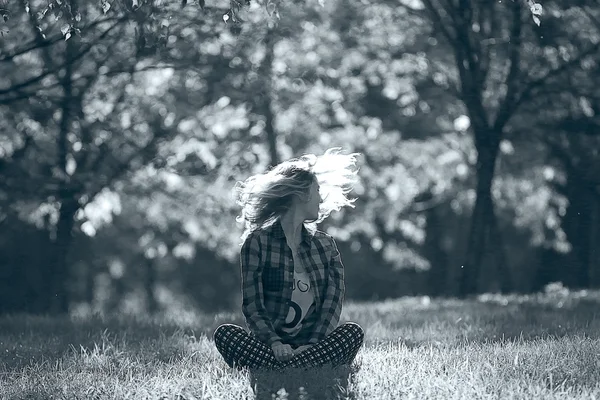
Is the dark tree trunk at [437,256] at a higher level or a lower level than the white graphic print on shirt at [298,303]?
lower

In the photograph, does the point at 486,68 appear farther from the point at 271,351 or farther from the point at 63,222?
the point at 271,351

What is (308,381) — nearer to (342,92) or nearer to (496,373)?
(496,373)

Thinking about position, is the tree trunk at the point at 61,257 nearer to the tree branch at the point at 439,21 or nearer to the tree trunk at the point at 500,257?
the tree branch at the point at 439,21

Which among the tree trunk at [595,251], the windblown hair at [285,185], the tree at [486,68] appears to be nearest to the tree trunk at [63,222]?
the tree at [486,68]

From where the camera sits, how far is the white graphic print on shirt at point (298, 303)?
5.34 metres

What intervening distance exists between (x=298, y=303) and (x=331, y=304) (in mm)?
220

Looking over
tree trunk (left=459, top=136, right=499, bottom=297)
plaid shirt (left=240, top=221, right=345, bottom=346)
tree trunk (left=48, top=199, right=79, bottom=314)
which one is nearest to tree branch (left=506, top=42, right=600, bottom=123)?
tree trunk (left=459, top=136, right=499, bottom=297)

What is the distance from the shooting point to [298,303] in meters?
5.38

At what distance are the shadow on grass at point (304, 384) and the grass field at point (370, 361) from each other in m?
0.01

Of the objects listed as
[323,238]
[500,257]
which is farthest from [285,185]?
[500,257]

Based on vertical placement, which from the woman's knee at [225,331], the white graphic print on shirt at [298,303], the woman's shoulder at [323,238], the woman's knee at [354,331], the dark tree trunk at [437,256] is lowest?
the dark tree trunk at [437,256]

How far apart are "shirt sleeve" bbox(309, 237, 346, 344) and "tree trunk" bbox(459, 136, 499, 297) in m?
7.65

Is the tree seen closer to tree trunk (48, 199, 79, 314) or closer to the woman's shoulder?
tree trunk (48, 199, 79, 314)

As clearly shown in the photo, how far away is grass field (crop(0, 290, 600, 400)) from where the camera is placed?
4562 millimetres
